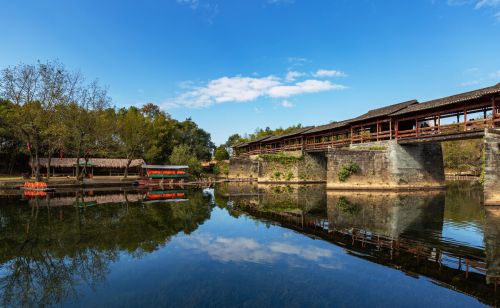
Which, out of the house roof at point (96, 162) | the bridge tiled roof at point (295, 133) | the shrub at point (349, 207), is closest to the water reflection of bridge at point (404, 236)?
the shrub at point (349, 207)

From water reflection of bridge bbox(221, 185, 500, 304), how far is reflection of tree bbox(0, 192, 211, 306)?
4879 millimetres

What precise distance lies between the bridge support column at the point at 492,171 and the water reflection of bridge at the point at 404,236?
93.4 inches

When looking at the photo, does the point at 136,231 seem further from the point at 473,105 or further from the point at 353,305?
the point at 473,105

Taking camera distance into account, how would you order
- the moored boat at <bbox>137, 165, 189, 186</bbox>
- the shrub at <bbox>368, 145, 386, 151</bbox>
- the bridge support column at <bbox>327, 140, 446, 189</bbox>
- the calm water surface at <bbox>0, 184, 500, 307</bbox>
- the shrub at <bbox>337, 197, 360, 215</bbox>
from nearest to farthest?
the calm water surface at <bbox>0, 184, 500, 307</bbox> < the shrub at <bbox>337, 197, 360, 215</bbox> < the bridge support column at <bbox>327, 140, 446, 189</bbox> < the shrub at <bbox>368, 145, 386, 151</bbox> < the moored boat at <bbox>137, 165, 189, 186</bbox>

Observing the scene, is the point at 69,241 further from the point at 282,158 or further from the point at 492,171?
the point at 282,158

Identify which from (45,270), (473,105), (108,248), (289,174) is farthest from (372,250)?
(289,174)

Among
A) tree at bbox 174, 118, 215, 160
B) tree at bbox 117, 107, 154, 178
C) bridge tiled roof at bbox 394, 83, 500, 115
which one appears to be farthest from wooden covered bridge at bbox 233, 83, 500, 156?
tree at bbox 174, 118, 215, 160

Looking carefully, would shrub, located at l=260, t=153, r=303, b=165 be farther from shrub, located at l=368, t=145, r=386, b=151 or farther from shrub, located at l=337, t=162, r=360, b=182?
shrub, located at l=368, t=145, r=386, b=151

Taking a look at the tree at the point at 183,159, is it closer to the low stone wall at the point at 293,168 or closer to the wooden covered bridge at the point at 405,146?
the low stone wall at the point at 293,168

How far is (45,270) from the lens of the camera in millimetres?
6906

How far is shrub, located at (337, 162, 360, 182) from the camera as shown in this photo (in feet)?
80.8

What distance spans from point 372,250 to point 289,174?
1026 inches

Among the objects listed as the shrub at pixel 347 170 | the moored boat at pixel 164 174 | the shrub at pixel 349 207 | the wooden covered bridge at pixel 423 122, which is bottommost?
the shrub at pixel 349 207

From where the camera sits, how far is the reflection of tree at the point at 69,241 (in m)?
6.12
